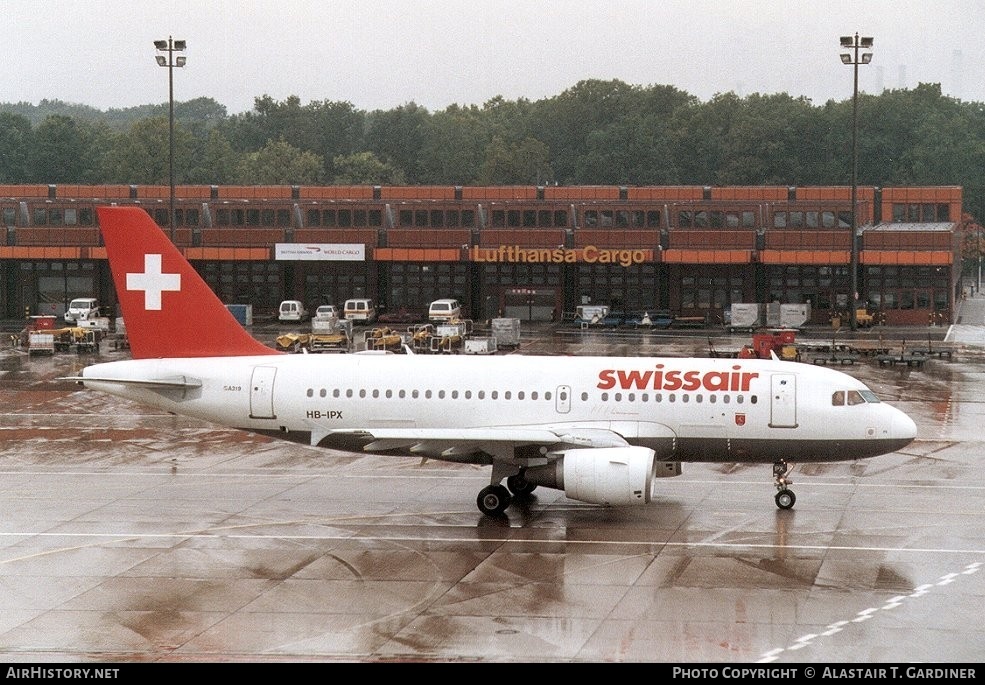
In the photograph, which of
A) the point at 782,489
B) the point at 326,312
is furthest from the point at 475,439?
the point at 326,312

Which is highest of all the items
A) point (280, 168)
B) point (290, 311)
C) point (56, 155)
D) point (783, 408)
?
point (56, 155)

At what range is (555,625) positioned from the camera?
80.5 ft

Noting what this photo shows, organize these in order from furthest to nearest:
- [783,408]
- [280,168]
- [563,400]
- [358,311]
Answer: [280,168], [358,311], [563,400], [783,408]

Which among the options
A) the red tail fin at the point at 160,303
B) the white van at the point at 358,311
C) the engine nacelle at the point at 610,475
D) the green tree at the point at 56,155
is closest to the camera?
the engine nacelle at the point at 610,475

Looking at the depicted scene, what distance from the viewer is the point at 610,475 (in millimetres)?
31578

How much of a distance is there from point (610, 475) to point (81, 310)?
69.0 m

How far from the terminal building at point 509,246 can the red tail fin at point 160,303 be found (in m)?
64.2

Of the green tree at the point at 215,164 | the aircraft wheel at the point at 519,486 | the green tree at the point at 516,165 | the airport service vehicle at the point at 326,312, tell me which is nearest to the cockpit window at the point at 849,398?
the aircraft wheel at the point at 519,486

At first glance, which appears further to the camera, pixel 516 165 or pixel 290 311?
pixel 516 165

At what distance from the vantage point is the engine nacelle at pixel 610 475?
31.5 meters

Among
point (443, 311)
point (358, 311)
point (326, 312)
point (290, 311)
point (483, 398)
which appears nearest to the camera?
point (483, 398)

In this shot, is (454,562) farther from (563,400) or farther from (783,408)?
(783,408)

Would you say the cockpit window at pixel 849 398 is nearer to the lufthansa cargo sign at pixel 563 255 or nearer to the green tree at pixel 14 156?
the lufthansa cargo sign at pixel 563 255

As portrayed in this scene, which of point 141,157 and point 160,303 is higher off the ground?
point 141,157
